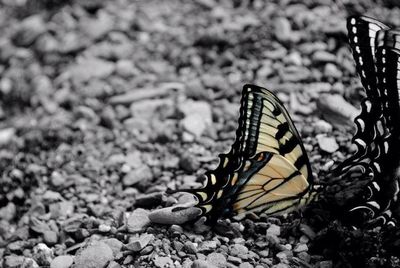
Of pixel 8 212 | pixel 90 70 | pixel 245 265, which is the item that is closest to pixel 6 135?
pixel 90 70

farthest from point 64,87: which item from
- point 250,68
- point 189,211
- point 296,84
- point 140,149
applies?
point 189,211

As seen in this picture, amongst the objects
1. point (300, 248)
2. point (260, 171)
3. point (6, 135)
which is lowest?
point (6, 135)

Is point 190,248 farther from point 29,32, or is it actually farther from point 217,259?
point 29,32

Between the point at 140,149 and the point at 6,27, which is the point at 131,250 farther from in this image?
the point at 6,27

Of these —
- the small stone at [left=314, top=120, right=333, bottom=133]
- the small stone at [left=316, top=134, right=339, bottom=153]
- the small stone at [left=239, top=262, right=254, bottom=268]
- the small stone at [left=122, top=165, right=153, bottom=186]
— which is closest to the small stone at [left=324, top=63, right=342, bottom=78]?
the small stone at [left=314, top=120, right=333, bottom=133]

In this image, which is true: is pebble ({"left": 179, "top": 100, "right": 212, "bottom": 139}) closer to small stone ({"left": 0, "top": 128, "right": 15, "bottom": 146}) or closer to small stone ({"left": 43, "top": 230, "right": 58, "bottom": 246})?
Result: small stone ({"left": 43, "top": 230, "right": 58, "bottom": 246})

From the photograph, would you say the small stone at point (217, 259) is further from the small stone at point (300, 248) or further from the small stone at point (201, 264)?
the small stone at point (300, 248)
